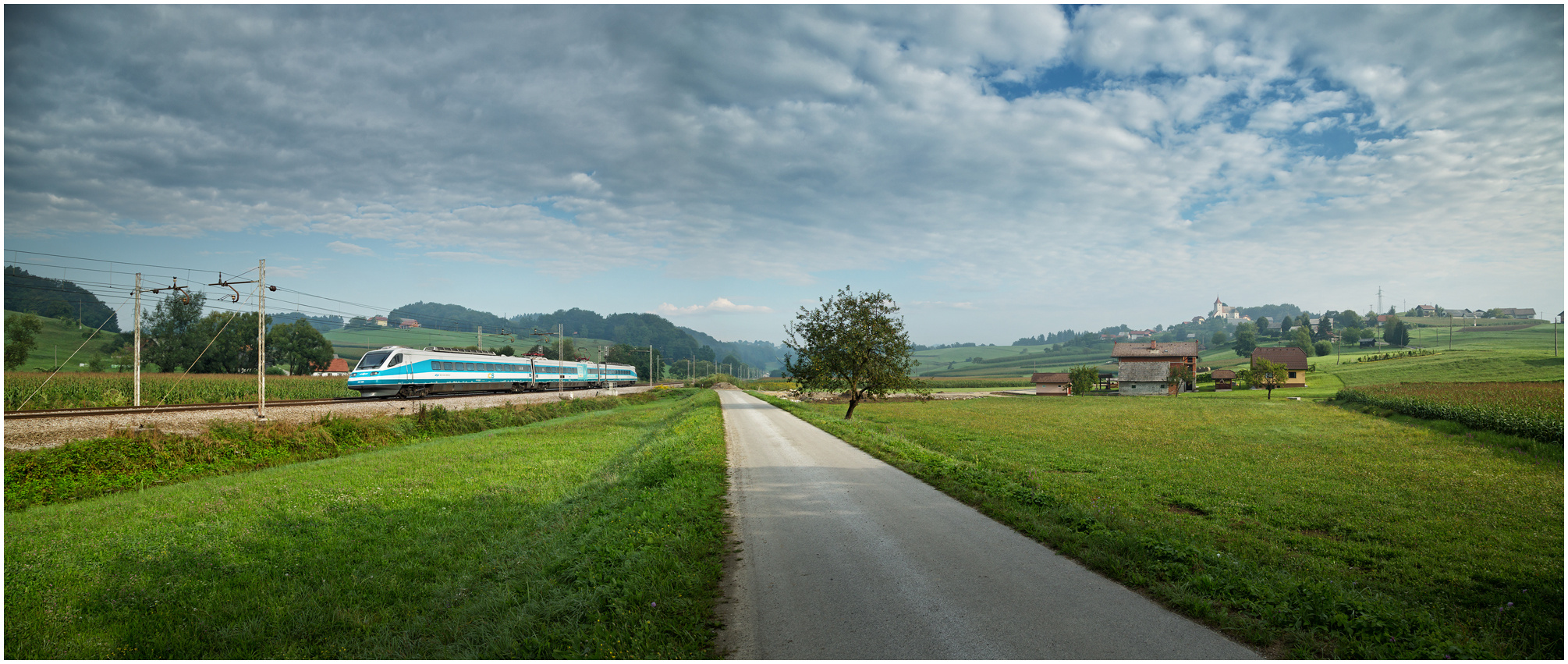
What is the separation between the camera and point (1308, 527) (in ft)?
31.9

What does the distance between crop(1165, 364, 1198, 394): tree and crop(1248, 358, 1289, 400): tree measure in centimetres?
645

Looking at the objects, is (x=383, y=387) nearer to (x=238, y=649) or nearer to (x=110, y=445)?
(x=110, y=445)

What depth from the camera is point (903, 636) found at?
530 centimetres

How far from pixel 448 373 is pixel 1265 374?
286ft

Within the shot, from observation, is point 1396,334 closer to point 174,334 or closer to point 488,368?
point 488,368

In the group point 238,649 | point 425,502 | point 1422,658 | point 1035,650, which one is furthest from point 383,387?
point 1422,658

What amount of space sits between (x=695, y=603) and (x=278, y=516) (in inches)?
389

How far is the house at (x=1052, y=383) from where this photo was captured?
85750mm

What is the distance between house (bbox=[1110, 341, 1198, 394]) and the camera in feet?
248

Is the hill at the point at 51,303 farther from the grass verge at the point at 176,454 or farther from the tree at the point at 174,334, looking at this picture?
the grass verge at the point at 176,454

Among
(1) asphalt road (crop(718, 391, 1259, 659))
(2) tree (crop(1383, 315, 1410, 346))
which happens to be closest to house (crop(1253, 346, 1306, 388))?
(2) tree (crop(1383, 315, 1410, 346))

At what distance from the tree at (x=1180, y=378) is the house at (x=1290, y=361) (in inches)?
295

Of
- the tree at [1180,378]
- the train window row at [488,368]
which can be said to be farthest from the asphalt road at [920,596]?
the tree at [1180,378]

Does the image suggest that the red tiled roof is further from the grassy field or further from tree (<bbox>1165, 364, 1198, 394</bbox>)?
the grassy field
